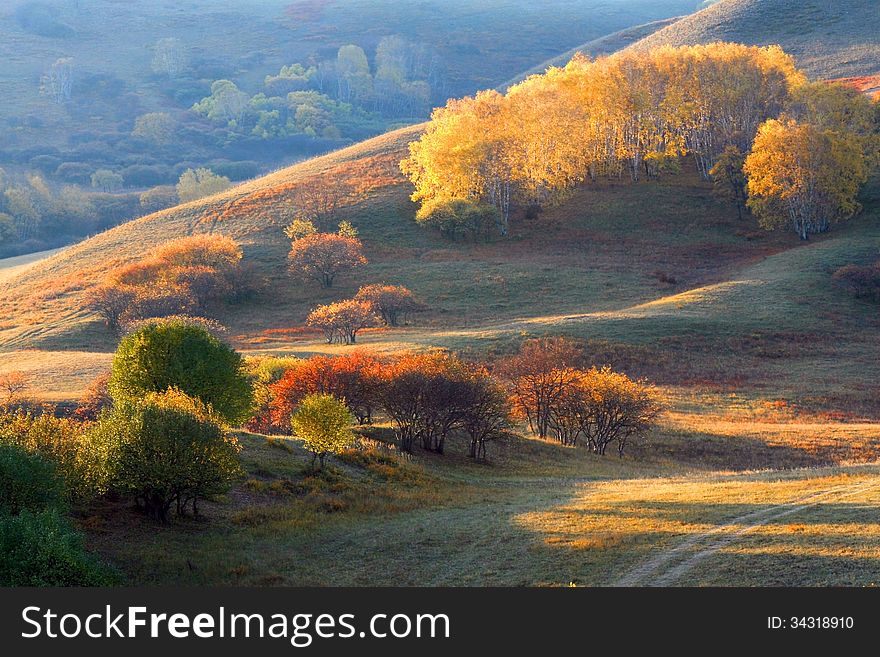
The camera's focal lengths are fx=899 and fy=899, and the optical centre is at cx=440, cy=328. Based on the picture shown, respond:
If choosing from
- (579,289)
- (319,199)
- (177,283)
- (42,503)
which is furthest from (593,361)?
(319,199)

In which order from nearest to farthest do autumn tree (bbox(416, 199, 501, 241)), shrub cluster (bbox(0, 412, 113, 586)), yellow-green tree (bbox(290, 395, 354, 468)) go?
shrub cluster (bbox(0, 412, 113, 586)) < yellow-green tree (bbox(290, 395, 354, 468)) < autumn tree (bbox(416, 199, 501, 241))

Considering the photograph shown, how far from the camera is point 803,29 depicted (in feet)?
535

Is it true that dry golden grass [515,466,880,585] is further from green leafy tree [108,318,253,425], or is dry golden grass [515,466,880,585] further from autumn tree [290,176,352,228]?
autumn tree [290,176,352,228]

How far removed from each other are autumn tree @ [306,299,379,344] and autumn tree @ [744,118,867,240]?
47.7 metres

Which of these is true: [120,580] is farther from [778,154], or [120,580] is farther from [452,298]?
[778,154]

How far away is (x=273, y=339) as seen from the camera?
78.8 meters

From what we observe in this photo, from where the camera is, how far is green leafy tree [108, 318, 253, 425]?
39719 millimetres

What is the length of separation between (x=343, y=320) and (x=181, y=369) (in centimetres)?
3759

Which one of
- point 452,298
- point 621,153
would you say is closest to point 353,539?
point 452,298

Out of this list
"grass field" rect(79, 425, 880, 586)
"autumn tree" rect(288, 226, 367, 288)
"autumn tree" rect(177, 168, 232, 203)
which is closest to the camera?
"grass field" rect(79, 425, 880, 586)

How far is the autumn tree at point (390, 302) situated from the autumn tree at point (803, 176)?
41579 millimetres

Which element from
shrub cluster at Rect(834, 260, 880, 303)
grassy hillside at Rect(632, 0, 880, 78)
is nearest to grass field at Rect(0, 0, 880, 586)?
shrub cluster at Rect(834, 260, 880, 303)

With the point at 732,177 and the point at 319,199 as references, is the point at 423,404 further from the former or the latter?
the point at 319,199

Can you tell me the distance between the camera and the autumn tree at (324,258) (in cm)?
9606
